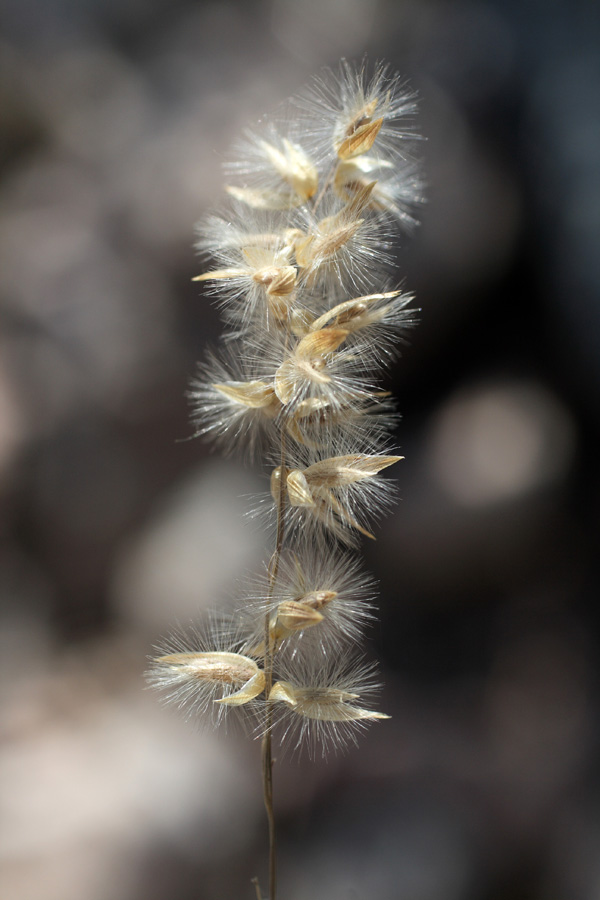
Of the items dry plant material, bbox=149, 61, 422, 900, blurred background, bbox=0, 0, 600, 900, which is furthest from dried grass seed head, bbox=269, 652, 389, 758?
blurred background, bbox=0, 0, 600, 900

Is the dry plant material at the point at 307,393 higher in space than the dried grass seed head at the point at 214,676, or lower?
higher

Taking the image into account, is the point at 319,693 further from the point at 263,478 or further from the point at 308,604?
the point at 263,478

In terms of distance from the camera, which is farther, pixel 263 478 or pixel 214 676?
pixel 263 478

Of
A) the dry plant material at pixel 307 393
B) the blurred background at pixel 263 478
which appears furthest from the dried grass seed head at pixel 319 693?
the blurred background at pixel 263 478

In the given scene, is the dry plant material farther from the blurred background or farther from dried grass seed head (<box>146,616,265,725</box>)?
the blurred background

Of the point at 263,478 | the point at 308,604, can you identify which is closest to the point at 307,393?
the point at 308,604

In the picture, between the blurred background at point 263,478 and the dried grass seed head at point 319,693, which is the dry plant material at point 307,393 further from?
the blurred background at point 263,478

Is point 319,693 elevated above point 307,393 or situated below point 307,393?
below
